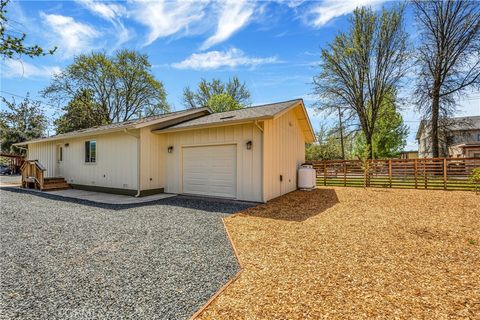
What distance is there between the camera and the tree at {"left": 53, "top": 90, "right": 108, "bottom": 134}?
26133 mm

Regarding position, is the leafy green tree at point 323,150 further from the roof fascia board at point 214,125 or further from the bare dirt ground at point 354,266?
the bare dirt ground at point 354,266

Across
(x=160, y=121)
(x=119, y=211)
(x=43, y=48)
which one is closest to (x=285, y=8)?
(x=160, y=121)

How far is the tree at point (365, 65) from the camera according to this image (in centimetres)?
1648

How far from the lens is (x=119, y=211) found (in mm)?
6398

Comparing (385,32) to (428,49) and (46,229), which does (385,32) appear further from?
(46,229)

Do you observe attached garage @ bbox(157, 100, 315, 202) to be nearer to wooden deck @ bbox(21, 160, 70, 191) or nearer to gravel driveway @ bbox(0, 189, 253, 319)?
gravel driveway @ bbox(0, 189, 253, 319)

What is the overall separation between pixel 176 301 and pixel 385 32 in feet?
68.1

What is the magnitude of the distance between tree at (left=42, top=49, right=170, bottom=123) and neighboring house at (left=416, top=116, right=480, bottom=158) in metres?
26.3

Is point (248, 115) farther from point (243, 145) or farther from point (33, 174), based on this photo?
point (33, 174)

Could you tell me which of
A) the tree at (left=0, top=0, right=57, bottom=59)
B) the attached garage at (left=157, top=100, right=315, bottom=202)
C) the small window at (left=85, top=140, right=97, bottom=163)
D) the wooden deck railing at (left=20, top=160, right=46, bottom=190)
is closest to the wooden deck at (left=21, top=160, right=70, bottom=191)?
the wooden deck railing at (left=20, top=160, right=46, bottom=190)

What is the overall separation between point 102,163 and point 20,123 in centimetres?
3105

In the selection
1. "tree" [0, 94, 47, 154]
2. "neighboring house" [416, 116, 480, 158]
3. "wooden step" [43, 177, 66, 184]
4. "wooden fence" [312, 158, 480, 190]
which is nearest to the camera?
"wooden fence" [312, 158, 480, 190]

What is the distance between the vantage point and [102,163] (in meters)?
10.1

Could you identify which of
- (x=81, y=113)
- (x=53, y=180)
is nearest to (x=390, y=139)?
(x=53, y=180)
